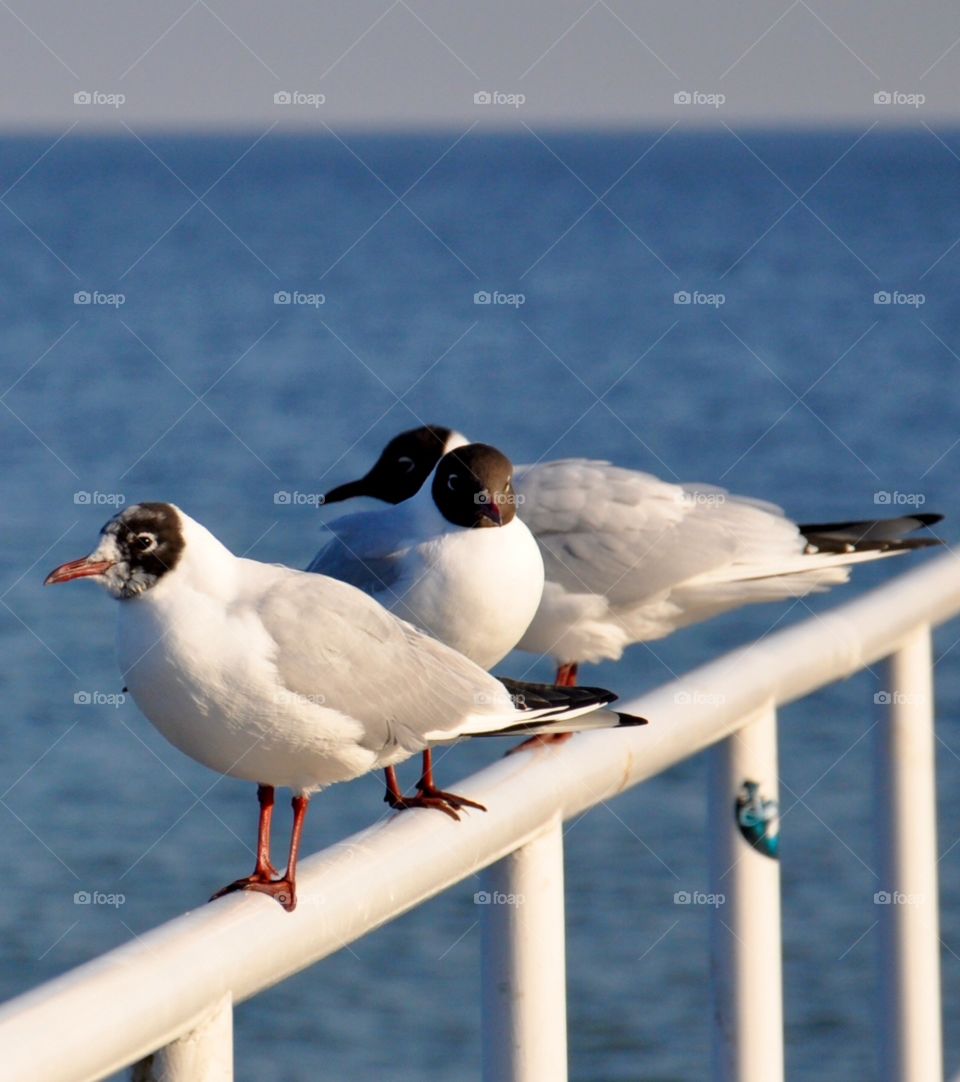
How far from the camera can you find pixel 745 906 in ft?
6.77

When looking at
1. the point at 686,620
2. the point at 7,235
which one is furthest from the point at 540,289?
the point at 686,620


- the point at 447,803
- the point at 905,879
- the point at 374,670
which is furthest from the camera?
the point at 905,879

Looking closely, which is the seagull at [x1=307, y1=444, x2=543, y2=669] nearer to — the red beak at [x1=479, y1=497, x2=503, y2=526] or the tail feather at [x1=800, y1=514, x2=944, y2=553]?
the red beak at [x1=479, y1=497, x2=503, y2=526]

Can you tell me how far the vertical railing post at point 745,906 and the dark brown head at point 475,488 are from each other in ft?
2.75

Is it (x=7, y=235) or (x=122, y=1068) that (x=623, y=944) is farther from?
(x=7, y=235)

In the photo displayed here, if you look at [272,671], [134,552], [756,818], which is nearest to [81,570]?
[134,552]

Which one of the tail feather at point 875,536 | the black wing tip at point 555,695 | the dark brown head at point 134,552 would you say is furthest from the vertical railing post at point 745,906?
the tail feather at point 875,536

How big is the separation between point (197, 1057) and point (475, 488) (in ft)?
5.36

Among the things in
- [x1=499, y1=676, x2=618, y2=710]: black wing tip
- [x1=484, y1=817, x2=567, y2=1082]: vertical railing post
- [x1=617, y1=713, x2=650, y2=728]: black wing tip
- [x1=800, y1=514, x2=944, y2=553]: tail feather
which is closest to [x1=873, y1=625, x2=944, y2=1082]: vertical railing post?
[x1=499, y1=676, x2=618, y2=710]: black wing tip

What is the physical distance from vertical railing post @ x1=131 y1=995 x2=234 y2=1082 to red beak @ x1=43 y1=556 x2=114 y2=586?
796 millimetres

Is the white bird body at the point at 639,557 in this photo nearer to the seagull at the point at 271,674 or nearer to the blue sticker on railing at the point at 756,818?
the seagull at the point at 271,674

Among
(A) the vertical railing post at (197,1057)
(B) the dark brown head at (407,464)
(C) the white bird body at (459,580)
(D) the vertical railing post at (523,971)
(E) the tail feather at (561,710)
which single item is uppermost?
(B) the dark brown head at (407,464)

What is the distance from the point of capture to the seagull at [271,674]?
6.61ft

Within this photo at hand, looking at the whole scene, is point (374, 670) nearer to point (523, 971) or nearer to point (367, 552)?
point (523, 971)
